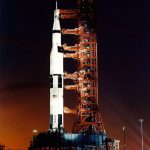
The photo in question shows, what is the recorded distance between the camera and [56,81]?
108125 millimetres

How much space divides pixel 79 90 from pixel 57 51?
9268 mm

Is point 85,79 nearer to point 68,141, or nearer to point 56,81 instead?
point 56,81

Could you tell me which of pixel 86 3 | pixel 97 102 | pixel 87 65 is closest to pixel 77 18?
pixel 86 3

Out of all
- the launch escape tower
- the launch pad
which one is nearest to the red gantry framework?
the launch escape tower

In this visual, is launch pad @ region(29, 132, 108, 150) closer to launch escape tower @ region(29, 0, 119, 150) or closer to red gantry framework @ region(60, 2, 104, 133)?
launch escape tower @ region(29, 0, 119, 150)

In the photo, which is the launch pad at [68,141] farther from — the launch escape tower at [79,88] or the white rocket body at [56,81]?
the white rocket body at [56,81]

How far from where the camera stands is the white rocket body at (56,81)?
107m

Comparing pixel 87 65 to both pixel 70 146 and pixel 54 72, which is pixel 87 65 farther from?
pixel 70 146

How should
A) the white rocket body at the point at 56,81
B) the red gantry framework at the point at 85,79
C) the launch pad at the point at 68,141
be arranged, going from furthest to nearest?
the red gantry framework at the point at 85,79, the white rocket body at the point at 56,81, the launch pad at the point at 68,141

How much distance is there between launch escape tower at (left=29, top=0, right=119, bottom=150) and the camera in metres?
106

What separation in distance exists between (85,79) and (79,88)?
2252 mm

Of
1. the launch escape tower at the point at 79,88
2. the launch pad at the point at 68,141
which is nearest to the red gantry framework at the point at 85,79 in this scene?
the launch escape tower at the point at 79,88

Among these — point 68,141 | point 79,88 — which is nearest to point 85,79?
point 79,88

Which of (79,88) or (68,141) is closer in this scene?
(68,141)
